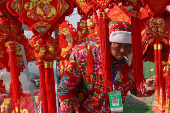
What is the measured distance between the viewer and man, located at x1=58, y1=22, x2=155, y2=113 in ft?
4.15

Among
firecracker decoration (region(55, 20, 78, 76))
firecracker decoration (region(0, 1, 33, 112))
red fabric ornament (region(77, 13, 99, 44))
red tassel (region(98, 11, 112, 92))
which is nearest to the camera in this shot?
red tassel (region(98, 11, 112, 92))

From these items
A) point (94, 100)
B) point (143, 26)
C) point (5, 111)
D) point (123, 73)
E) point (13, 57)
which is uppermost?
point (143, 26)

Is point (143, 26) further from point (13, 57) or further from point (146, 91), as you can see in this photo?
point (13, 57)

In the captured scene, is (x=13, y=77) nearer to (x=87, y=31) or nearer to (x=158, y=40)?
(x=87, y=31)

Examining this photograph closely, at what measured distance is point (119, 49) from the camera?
1.26 meters

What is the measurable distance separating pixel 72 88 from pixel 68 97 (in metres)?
0.06

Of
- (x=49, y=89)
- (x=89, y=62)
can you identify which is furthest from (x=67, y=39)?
(x=49, y=89)

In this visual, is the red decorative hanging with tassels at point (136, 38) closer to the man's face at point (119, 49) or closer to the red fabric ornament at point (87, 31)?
the man's face at point (119, 49)

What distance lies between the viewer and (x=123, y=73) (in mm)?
1362

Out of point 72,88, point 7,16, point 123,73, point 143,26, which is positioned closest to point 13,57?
point 7,16

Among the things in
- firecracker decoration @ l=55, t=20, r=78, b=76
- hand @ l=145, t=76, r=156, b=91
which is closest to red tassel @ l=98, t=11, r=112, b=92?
hand @ l=145, t=76, r=156, b=91

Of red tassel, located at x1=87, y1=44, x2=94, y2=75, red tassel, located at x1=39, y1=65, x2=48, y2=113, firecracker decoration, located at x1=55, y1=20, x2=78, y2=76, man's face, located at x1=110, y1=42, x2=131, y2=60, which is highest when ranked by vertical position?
firecracker decoration, located at x1=55, y1=20, x2=78, y2=76

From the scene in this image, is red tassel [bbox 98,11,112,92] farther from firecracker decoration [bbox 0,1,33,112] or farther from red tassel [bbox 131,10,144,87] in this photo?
firecracker decoration [bbox 0,1,33,112]

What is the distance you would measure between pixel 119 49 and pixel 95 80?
0.25 meters
